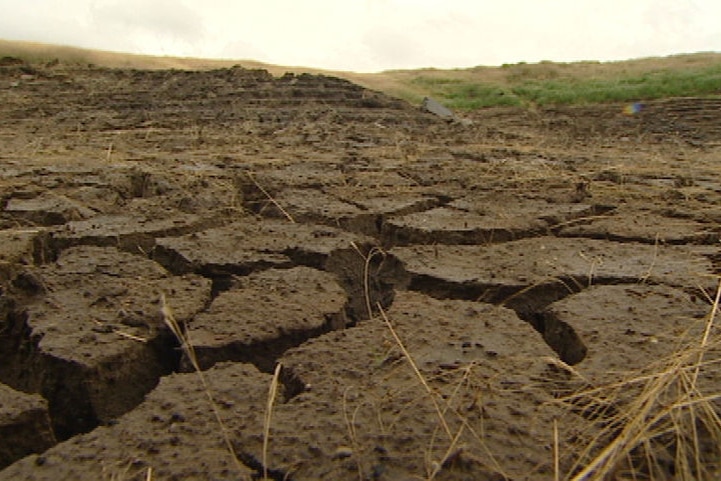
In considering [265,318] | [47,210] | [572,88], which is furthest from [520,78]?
[265,318]

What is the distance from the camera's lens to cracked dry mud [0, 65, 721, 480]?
4.85 feet

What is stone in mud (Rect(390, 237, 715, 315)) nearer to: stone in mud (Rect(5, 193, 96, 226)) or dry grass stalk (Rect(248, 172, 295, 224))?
dry grass stalk (Rect(248, 172, 295, 224))

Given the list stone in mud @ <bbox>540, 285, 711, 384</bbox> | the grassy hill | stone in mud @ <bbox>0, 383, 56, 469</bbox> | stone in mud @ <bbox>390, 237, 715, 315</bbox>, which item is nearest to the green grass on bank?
the grassy hill

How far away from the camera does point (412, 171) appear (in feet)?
15.3

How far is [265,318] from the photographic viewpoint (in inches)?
81.7

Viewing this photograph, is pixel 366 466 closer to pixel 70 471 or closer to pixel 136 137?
pixel 70 471

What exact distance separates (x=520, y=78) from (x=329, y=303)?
1770 cm

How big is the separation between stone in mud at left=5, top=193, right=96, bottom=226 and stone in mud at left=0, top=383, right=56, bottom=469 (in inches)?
67.8

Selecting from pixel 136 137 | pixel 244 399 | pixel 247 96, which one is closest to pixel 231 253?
pixel 244 399

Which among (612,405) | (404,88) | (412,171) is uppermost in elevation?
(612,405)

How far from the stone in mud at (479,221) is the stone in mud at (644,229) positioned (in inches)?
4.7

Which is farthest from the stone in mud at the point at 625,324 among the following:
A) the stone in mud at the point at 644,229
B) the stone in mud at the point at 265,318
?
the stone in mud at the point at 644,229

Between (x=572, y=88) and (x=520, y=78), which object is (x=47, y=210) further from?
(x=520, y=78)

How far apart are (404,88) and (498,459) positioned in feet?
51.6
